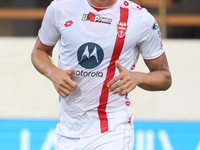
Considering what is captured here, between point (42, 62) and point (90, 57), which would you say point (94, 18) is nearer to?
point (90, 57)

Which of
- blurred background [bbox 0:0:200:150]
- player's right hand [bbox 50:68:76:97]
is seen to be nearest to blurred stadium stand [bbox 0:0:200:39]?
blurred background [bbox 0:0:200:150]

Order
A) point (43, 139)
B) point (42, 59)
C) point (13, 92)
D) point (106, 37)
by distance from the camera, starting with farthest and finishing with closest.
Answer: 1. point (13, 92)
2. point (43, 139)
3. point (42, 59)
4. point (106, 37)

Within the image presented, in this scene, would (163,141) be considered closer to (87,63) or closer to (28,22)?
(28,22)

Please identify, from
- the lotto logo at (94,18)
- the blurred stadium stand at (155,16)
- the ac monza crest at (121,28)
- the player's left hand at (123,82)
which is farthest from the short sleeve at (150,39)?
the blurred stadium stand at (155,16)

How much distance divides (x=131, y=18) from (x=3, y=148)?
153 inches

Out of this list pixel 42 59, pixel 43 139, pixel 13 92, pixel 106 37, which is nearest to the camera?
pixel 106 37

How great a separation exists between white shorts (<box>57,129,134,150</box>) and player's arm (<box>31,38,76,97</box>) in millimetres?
383

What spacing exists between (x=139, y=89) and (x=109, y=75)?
368 cm

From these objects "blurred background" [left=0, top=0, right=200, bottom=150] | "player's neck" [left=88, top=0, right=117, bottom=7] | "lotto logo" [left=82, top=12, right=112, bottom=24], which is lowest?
"blurred background" [left=0, top=0, right=200, bottom=150]

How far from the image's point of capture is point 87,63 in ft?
8.44

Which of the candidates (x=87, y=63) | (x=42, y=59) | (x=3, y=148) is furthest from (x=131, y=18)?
(x=3, y=148)

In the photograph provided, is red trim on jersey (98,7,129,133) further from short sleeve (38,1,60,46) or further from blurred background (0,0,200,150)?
blurred background (0,0,200,150)

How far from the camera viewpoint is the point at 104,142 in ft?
8.55

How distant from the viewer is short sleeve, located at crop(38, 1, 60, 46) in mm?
2641
